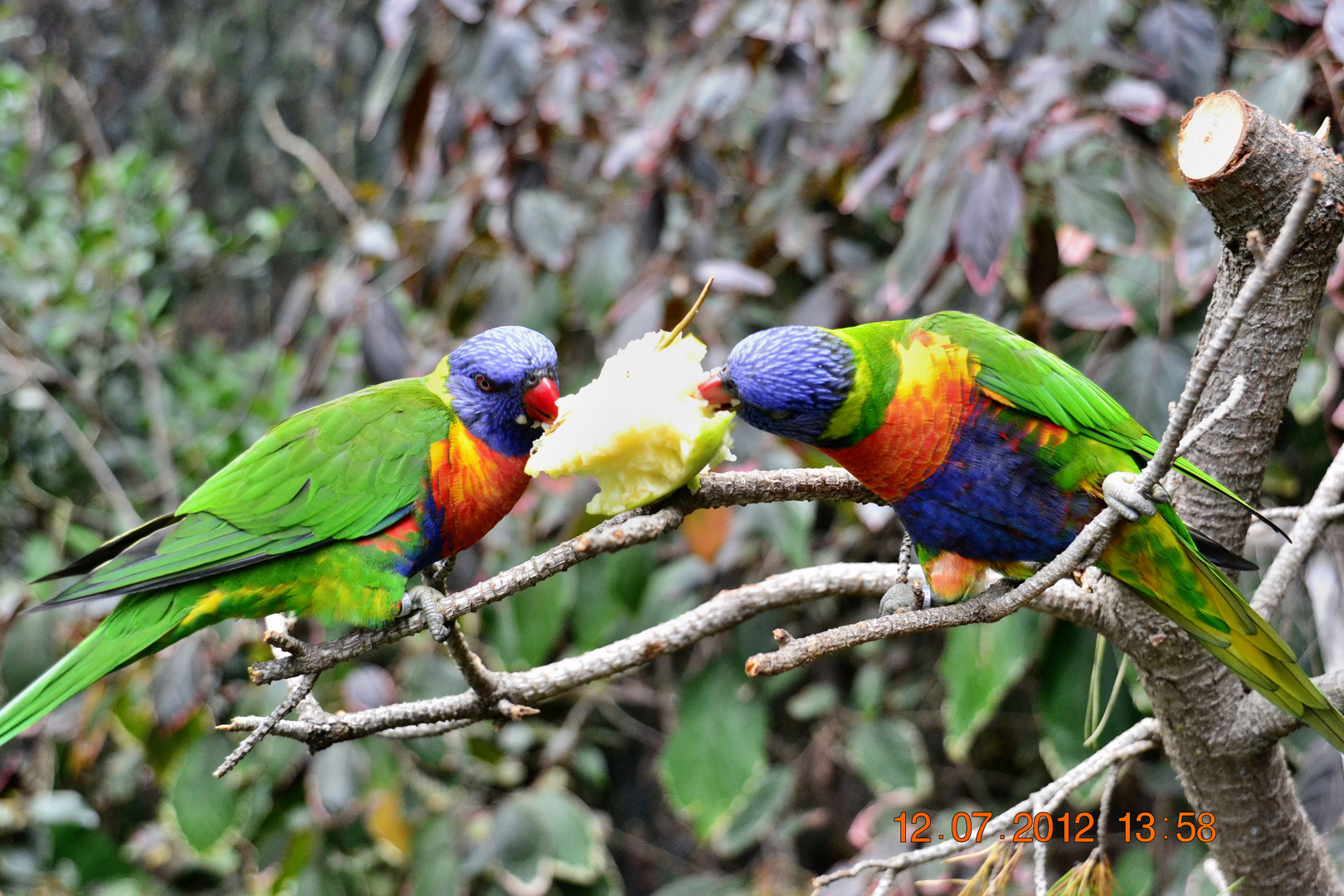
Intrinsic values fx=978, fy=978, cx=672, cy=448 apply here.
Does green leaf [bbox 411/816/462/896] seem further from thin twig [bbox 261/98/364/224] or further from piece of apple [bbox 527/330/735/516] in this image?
thin twig [bbox 261/98/364/224]

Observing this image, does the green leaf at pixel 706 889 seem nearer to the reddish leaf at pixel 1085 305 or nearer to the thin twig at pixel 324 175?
the reddish leaf at pixel 1085 305

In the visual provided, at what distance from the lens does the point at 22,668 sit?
2213mm

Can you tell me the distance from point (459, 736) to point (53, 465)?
2.28 meters

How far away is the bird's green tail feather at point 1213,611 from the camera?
1.14 metres

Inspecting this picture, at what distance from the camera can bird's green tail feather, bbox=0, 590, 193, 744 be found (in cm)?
130

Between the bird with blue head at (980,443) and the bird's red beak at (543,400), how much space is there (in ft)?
1.11

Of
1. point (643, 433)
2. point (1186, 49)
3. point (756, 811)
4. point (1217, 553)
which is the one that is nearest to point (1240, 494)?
point (1217, 553)

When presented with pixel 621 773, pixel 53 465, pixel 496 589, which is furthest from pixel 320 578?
pixel 53 465

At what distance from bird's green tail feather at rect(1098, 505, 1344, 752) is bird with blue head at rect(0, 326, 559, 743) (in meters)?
0.83

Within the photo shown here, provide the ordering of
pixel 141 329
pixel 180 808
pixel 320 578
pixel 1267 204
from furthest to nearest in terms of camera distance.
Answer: pixel 141 329 < pixel 180 808 < pixel 320 578 < pixel 1267 204

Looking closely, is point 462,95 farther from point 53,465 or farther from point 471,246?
point 53,465

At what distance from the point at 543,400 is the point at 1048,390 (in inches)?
28.3

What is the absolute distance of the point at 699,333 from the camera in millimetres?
2174

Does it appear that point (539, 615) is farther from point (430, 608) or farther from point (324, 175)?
point (324, 175)
